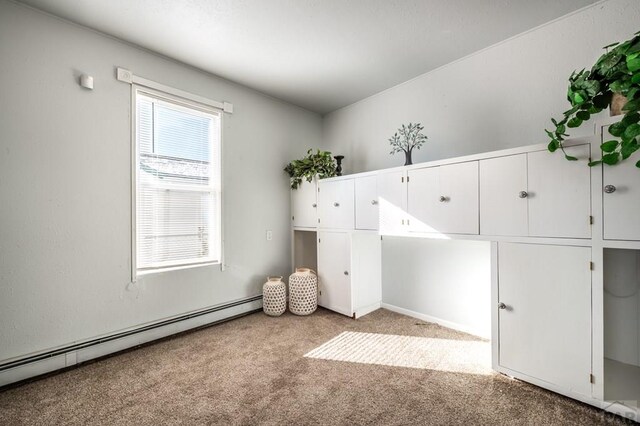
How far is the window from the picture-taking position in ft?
8.02

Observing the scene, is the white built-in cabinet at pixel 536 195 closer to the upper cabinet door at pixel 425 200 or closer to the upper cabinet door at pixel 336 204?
the upper cabinet door at pixel 425 200

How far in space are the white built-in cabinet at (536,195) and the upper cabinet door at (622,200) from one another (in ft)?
0.24

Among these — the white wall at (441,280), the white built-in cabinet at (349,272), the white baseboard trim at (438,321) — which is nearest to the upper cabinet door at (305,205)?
the white built-in cabinet at (349,272)

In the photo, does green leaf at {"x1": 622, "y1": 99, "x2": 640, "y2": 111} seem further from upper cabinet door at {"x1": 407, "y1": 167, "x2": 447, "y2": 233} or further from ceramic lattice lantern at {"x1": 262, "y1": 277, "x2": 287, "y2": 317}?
ceramic lattice lantern at {"x1": 262, "y1": 277, "x2": 287, "y2": 317}

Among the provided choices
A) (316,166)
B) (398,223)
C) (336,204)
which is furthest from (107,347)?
(398,223)

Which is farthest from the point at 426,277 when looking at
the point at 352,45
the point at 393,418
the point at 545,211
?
the point at 352,45

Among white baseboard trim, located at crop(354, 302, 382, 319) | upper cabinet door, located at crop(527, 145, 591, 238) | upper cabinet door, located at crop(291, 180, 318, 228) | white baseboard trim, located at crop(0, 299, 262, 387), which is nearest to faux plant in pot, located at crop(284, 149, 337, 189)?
upper cabinet door, located at crop(291, 180, 318, 228)

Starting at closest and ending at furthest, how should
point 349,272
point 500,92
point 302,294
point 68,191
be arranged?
point 68,191, point 500,92, point 349,272, point 302,294

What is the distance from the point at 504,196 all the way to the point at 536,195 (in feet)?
0.57

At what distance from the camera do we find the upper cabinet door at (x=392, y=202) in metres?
2.43

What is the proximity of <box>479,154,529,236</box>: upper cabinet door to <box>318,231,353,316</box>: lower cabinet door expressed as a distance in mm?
1382

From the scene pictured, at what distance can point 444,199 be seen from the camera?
7.03 feet

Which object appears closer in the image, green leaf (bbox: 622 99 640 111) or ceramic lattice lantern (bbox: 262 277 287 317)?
green leaf (bbox: 622 99 640 111)

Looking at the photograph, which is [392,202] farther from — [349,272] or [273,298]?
[273,298]
